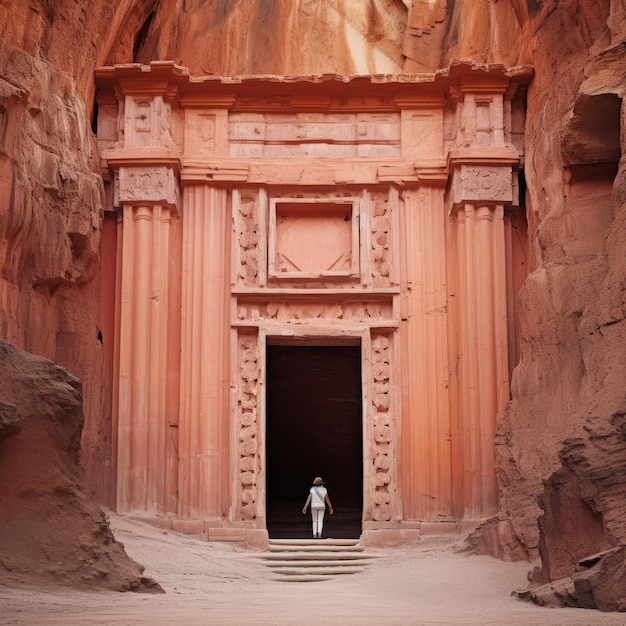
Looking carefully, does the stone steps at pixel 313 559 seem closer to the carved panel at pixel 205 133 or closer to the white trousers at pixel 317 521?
the white trousers at pixel 317 521

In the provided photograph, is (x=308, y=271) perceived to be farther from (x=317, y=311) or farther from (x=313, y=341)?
(x=313, y=341)

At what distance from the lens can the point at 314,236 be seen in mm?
16875

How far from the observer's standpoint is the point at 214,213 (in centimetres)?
1655

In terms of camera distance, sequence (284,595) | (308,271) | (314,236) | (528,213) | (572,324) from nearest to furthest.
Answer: (284,595) → (572,324) → (528,213) → (308,271) → (314,236)

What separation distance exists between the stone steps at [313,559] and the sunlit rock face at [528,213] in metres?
1.77

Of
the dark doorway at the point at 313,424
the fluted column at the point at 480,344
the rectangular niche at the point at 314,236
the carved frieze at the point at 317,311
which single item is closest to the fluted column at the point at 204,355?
the carved frieze at the point at 317,311

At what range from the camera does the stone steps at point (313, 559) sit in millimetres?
13383

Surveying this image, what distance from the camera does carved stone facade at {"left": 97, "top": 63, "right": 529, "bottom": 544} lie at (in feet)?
51.2

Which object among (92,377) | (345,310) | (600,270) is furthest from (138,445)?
(600,270)

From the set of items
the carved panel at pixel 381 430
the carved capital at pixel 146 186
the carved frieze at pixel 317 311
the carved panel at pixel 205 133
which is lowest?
the carved panel at pixel 381 430

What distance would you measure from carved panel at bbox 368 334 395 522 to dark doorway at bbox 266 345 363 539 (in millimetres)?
4408

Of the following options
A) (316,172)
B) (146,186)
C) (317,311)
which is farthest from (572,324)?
(146,186)

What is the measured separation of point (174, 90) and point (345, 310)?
4.02 m

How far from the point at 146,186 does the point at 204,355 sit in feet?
8.25
